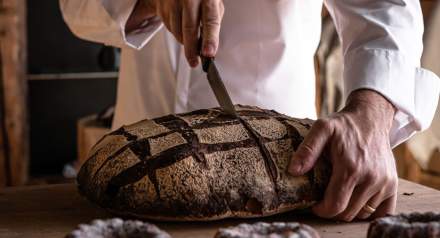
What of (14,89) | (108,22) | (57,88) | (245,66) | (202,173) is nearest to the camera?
(202,173)

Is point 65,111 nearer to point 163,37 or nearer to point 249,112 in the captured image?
point 163,37

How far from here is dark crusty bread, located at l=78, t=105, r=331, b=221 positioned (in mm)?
1286

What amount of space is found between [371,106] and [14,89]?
9.70ft

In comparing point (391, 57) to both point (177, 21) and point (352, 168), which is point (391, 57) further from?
point (177, 21)

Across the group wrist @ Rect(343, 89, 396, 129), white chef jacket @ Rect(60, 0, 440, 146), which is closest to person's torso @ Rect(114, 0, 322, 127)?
white chef jacket @ Rect(60, 0, 440, 146)

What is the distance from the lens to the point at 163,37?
73.4 inches

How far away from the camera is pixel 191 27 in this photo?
1.38m

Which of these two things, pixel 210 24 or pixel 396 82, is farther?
pixel 396 82

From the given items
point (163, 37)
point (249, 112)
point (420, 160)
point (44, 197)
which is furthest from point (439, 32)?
point (44, 197)

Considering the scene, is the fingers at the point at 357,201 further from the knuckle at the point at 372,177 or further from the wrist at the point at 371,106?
the wrist at the point at 371,106

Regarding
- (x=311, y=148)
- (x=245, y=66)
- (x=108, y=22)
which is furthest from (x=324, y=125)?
(x=108, y=22)

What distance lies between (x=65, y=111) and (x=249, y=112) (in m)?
3.01

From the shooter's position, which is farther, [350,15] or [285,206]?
[350,15]

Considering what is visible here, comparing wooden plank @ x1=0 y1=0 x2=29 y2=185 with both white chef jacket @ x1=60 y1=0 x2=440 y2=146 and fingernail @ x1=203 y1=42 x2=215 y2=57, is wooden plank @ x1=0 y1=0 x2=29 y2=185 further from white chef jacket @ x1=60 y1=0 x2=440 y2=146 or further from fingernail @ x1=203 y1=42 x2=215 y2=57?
fingernail @ x1=203 y1=42 x2=215 y2=57
